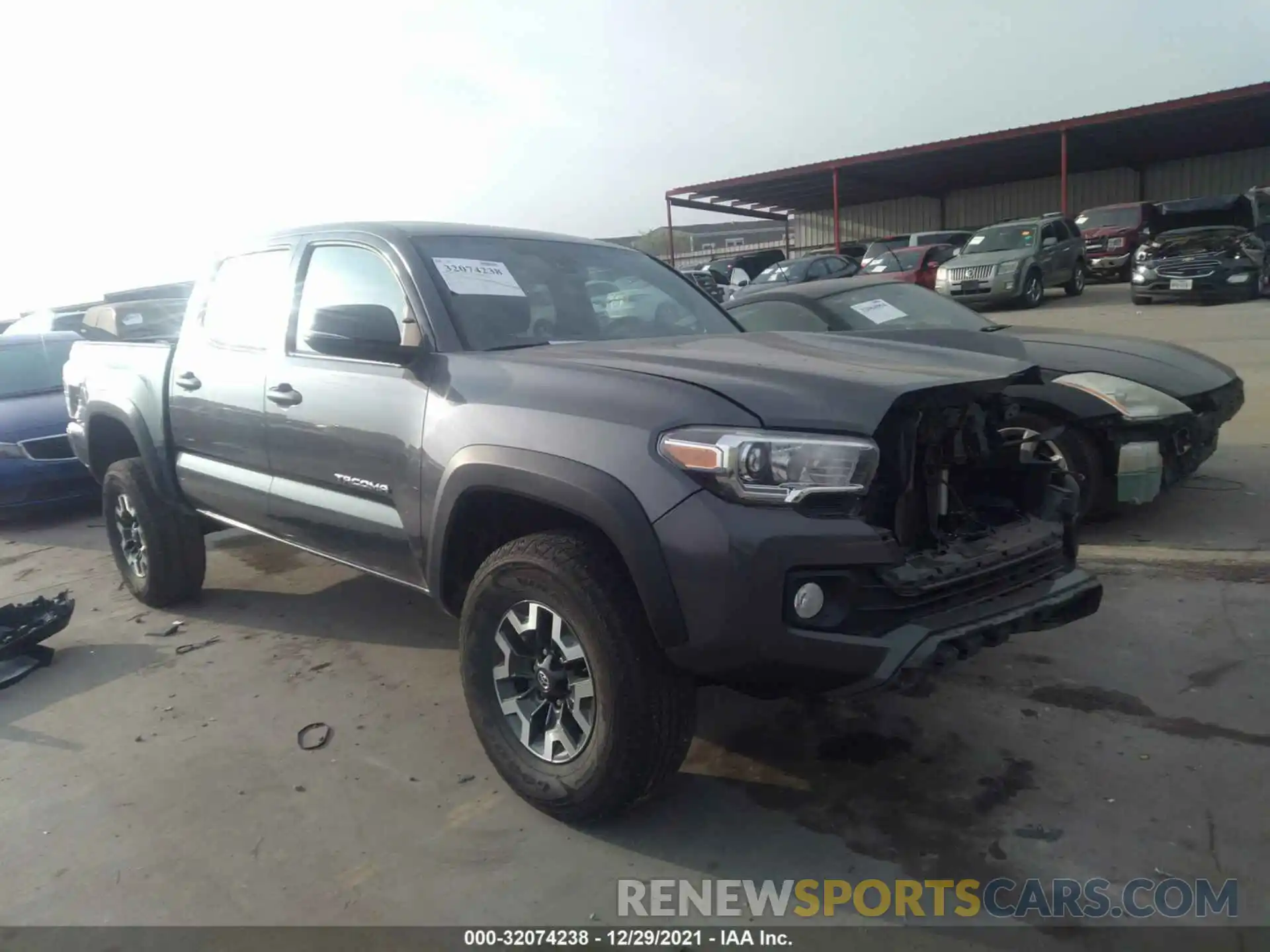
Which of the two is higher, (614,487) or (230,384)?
(230,384)

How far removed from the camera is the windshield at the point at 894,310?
5.86m

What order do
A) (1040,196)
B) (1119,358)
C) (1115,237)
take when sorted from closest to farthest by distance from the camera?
(1119,358) < (1115,237) < (1040,196)

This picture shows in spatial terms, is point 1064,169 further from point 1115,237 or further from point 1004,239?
point 1004,239

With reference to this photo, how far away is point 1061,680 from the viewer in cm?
362

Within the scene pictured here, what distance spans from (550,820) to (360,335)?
5.45 ft

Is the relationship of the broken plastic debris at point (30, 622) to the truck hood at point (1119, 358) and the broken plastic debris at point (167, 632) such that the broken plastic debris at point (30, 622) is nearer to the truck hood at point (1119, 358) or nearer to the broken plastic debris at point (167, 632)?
the broken plastic debris at point (167, 632)

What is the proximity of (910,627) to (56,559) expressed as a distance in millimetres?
5988

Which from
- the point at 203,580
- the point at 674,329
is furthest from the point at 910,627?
the point at 203,580

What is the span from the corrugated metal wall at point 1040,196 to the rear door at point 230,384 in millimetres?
30982

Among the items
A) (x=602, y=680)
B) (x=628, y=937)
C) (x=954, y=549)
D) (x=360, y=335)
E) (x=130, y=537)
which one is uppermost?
(x=360, y=335)

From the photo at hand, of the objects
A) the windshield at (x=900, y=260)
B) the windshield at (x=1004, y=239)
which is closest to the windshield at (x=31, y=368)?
the windshield at (x=1004, y=239)

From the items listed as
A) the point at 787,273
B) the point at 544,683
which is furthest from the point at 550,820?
the point at 787,273

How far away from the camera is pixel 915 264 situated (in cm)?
1991

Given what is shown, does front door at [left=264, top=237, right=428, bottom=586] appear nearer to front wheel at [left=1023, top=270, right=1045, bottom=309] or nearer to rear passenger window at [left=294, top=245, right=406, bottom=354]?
rear passenger window at [left=294, top=245, right=406, bottom=354]
